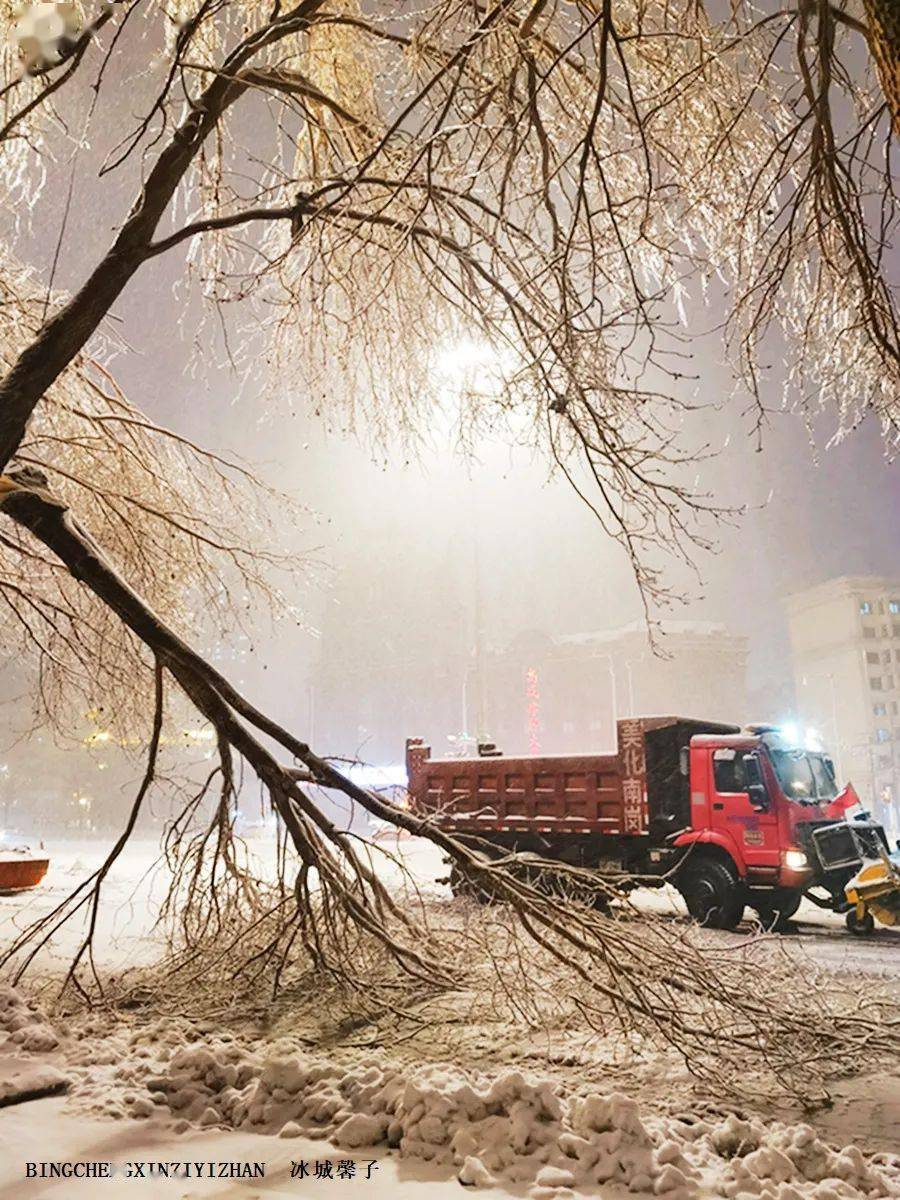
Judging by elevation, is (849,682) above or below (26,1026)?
above

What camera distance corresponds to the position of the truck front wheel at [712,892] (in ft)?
29.0

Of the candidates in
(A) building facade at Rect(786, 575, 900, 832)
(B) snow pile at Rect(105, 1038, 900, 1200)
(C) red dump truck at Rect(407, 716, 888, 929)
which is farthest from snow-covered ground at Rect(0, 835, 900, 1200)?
(A) building facade at Rect(786, 575, 900, 832)

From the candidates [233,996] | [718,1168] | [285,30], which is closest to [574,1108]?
[718,1168]

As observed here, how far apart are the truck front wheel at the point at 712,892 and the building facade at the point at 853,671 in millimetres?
37228

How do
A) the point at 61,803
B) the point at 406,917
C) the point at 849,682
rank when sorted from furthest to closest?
the point at 849,682 < the point at 61,803 < the point at 406,917

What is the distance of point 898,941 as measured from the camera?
27.3ft

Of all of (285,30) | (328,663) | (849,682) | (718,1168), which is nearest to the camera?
(718,1168)

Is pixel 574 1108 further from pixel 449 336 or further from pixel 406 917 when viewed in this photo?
pixel 449 336

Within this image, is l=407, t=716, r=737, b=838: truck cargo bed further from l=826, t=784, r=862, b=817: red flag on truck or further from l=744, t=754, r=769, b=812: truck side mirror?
l=826, t=784, r=862, b=817: red flag on truck

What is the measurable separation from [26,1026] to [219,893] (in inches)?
54.7

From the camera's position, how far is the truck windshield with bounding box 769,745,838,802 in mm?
9312

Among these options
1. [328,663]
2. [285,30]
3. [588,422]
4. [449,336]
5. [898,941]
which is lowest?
[898,941]

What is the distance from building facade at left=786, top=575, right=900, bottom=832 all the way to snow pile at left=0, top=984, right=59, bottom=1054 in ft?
144

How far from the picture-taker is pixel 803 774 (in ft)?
31.5
